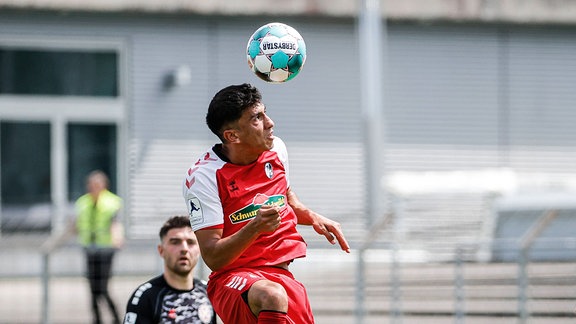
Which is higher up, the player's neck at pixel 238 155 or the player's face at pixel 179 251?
the player's neck at pixel 238 155

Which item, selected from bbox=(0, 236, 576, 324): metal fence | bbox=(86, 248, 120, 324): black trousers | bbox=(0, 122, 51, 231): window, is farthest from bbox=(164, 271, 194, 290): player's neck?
bbox=(0, 122, 51, 231): window

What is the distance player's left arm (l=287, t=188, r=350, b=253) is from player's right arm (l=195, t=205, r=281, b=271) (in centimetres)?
70

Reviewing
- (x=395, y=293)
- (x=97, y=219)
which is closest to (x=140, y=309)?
(x=395, y=293)

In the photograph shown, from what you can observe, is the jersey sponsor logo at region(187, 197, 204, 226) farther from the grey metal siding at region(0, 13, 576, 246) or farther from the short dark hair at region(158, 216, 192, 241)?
the grey metal siding at region(0, 13, 576, 246)

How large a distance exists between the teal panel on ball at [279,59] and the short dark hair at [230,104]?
235 mm

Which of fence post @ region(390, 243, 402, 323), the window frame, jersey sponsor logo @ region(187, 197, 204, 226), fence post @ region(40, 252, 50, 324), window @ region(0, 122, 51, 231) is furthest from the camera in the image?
the window frame

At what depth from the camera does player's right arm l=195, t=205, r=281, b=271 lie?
630cm

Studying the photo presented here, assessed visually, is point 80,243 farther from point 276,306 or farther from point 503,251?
point 276,306

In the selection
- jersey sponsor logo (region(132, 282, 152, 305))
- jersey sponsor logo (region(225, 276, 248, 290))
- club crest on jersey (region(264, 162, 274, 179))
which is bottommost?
jersey sponsor logo (region(132, 282, 152, 305))

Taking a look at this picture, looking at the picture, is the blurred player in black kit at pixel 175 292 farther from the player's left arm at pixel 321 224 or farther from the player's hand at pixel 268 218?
the player's hand at pixel 268 218

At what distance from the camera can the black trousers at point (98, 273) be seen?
13625mm

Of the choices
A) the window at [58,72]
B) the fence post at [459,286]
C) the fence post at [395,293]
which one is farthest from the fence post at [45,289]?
the window at [58,72]

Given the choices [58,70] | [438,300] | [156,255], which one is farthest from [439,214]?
Result: [58,70]

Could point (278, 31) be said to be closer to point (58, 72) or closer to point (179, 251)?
point (179, 251)
